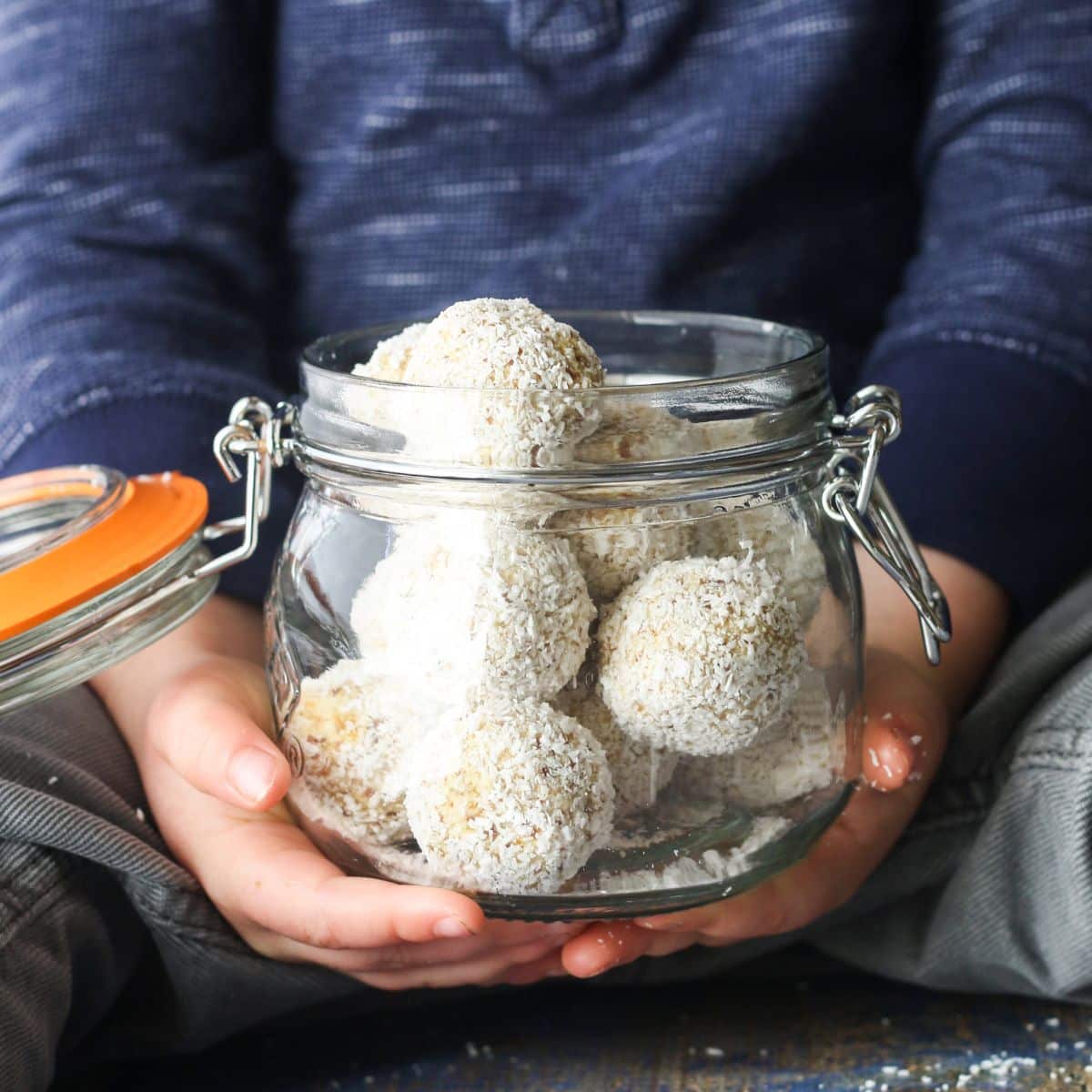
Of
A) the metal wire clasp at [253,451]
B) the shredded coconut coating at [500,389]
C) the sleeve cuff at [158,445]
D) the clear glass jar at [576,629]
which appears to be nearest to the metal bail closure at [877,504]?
the clear glass jar at [576,629]

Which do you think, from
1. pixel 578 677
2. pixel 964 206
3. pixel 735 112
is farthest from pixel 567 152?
pixel 578 677

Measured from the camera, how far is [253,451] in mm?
481

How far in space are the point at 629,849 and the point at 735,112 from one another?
20.9 inches

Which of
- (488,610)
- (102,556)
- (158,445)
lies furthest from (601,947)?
(158,445)

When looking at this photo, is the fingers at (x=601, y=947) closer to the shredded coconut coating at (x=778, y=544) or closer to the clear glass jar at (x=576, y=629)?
the clear glass jar at (x=576, y=629)

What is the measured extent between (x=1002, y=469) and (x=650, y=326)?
0.91 feet

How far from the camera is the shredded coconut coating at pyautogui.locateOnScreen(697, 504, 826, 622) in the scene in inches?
17.6

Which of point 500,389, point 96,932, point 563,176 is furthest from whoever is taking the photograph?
point 563,176

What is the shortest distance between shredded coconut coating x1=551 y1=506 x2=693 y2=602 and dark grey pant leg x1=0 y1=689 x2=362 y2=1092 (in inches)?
8.9

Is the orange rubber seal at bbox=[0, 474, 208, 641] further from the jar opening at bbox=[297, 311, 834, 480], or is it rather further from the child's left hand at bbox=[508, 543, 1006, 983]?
the child's left hand at bbox=[508, 543, 1006, 983]

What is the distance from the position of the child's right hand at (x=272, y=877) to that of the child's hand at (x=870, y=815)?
0.03m

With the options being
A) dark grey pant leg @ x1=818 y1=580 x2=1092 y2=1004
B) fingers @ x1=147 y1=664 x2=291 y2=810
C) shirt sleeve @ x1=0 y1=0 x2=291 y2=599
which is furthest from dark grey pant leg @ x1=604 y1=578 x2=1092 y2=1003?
shirt sleeve @ x1=0 y1=0 x2=291 y2=599

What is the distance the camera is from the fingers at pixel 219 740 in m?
0.44

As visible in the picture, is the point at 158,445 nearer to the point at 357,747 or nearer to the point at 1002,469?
the point at 357,747
